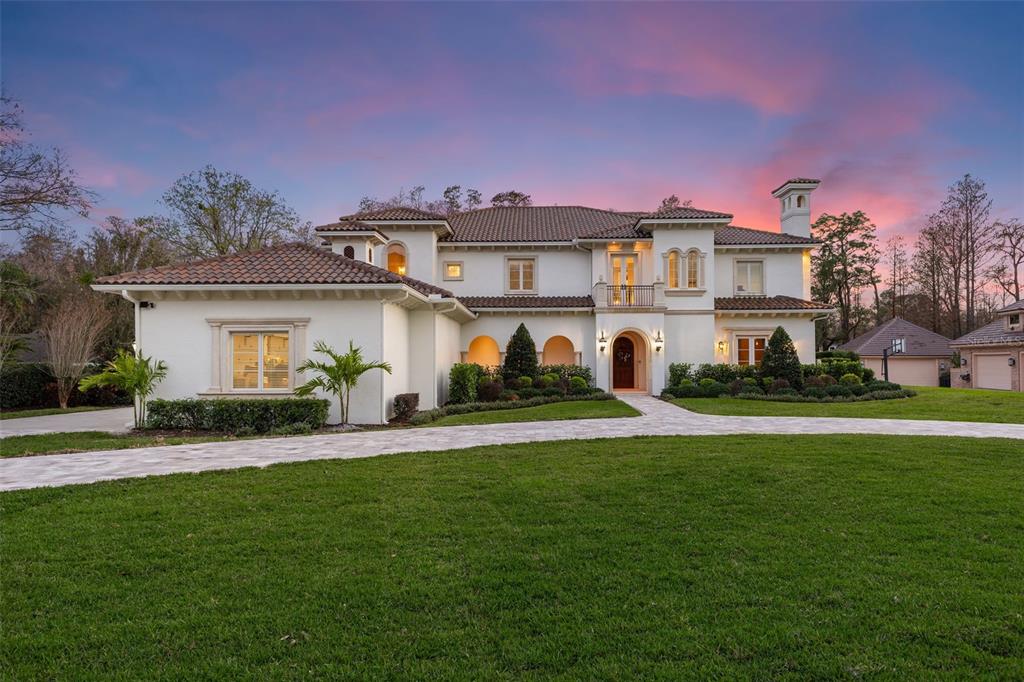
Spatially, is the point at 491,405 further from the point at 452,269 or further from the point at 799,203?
the point at 799,203

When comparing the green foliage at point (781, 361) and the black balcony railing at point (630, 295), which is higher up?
the black balcony railing at point (630, 295)

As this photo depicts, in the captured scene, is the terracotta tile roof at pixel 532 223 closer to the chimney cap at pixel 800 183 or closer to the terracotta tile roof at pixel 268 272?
the chimney cap at pixel 800 183

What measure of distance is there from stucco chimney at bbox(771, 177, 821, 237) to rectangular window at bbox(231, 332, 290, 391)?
22355 mm

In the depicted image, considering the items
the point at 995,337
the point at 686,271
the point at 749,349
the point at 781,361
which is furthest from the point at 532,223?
the point at 995,337

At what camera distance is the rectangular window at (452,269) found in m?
22.8

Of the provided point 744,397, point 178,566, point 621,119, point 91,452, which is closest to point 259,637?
point 178,566

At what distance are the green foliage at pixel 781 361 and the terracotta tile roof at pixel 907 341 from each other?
1938 cm

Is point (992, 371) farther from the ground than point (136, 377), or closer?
closer

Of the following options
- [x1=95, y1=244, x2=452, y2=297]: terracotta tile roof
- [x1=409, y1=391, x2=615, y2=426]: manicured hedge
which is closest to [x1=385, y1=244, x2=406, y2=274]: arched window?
[x1=409, y1=391, x2=615, y2=426]: manicured hedge

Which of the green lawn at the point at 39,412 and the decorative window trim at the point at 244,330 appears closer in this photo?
the decorative window trim at the point at 244,330

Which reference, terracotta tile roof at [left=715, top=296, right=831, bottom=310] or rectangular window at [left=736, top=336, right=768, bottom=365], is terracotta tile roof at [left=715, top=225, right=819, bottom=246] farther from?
rectangular window at [left=736, top=336, right=768, bottom=365]

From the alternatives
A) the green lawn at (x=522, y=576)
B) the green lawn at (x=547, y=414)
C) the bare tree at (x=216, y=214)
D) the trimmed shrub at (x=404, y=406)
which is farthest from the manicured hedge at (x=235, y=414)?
the bare tree at (x=216, y=214)

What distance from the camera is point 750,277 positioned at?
2339 centimetres

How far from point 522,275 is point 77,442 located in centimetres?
1637
